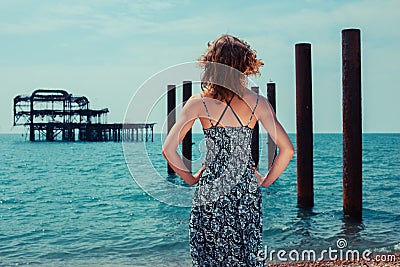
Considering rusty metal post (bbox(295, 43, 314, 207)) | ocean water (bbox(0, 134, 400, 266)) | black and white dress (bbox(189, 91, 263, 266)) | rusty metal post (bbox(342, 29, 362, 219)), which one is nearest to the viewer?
black and white dress (bbox(189, 91, 263, 266))

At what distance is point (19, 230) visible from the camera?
12.1m

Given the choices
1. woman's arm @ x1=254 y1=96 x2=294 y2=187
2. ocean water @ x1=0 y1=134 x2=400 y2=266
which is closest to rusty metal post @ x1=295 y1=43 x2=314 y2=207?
ocean water @ x1=0 y1=134 x2=400 y2=266

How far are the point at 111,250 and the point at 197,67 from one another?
6.85 m

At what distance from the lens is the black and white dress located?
2900mm

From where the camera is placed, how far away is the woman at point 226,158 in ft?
9.27

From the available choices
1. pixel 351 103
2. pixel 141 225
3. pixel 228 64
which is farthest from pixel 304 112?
pixel 228 64

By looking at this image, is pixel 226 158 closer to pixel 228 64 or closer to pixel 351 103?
pixel 228 64

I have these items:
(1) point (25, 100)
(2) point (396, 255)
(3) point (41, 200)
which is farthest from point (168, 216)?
(1) point (25, 100)

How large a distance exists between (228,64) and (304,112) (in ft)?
22.8

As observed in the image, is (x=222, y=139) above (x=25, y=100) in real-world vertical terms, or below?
below

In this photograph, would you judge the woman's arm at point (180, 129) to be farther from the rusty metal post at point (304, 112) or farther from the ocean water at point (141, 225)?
the rusty metal post at point (304, 112)

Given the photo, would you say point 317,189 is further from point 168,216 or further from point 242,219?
point 242,219

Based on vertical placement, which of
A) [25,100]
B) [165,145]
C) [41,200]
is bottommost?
[41,200]

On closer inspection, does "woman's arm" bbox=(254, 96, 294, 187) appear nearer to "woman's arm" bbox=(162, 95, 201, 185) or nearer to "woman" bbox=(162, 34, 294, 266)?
"woman" bbox=(162, 34, 294, 266)
